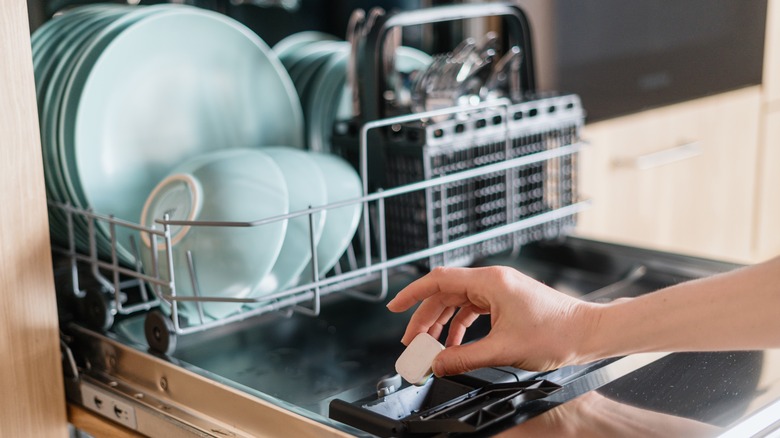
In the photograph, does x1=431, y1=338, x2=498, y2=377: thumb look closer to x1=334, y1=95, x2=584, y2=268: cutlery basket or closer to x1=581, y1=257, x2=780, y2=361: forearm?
x1=581, y1=257, x2=780, y2=361: forearm

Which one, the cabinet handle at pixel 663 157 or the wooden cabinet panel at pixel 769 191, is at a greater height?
the cabinet handle at pixel 663 157

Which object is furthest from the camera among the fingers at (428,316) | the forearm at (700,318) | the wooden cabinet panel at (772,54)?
the wooden cabinet panel at (772,54)

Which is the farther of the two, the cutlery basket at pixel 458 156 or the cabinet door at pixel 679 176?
the cabinet door at pixel 679 176

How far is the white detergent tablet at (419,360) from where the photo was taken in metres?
0.69

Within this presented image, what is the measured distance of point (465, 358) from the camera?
68 centimetres

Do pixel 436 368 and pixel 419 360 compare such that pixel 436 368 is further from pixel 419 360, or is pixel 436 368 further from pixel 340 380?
pixel 340 380

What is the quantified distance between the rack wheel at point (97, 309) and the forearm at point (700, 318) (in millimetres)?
480

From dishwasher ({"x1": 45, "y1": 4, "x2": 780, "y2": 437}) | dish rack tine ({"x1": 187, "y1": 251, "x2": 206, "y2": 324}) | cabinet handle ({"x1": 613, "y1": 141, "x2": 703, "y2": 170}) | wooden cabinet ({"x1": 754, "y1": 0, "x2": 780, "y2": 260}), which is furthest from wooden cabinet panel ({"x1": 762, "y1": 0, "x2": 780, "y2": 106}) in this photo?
dish rack tine ({"x1": 187, "y1": 251, "x2": 206, "y2": 324})

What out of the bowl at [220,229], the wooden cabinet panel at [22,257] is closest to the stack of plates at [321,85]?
the bowl at [220,229]

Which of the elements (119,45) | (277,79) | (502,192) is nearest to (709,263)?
(502,192)

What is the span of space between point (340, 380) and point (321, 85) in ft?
1.51

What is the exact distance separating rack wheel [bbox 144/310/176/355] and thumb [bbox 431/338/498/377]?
267 millimetres

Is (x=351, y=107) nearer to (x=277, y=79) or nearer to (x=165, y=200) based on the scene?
(x=277, y=79)

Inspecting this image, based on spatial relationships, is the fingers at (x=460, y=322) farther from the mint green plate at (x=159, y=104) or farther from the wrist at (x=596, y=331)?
the mint green plate at (x=159, y=104)
